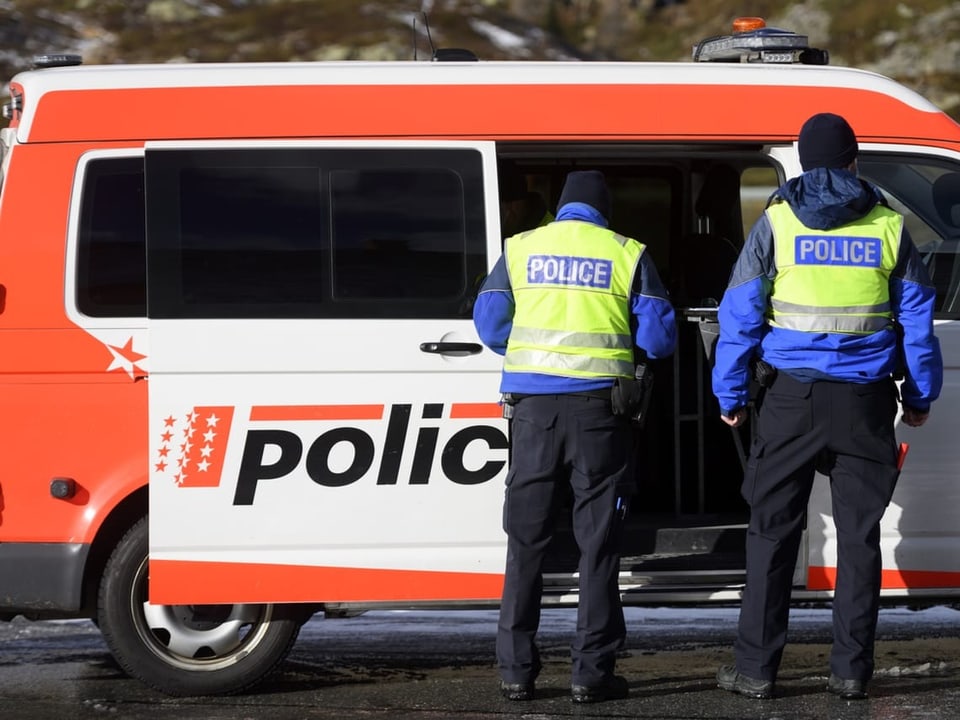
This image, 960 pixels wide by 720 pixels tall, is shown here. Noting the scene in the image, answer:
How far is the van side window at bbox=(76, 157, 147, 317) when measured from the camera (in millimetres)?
5160

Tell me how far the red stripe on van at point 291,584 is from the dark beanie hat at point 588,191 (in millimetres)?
1334

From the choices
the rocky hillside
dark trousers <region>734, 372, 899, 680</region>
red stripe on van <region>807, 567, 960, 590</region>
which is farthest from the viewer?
the rocky hillside

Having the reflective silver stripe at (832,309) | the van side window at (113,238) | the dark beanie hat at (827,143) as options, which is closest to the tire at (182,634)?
the van side window at (113,238)

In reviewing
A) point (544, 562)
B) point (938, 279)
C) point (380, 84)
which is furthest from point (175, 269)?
point (938, 279)

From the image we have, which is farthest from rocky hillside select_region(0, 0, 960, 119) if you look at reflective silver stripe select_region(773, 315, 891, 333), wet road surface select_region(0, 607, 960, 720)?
reflective silver stripe select_region(773, 315, 891, 333)

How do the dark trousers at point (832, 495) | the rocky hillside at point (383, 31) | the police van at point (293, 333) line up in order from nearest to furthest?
the dark trousers at point (832, 495), the police van at point (293, 333), the rocky hillside at point (383, 31)

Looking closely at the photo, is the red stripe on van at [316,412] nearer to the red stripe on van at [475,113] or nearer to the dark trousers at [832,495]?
the red stripe on van at [475,113]

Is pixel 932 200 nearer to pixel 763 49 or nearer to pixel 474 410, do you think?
pixel 763 49

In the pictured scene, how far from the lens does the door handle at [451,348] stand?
17.0 feet

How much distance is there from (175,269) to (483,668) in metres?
2.01

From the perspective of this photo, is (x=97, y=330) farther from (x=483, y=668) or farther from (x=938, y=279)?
(x=938, y=279)

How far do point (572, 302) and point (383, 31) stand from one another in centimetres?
9023

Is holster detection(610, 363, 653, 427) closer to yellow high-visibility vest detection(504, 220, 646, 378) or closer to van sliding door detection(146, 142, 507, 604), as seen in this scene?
yellow high-visibility vest detection(504, 220, 646, 378)

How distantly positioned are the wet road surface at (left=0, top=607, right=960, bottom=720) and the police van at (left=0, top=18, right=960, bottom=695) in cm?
29
